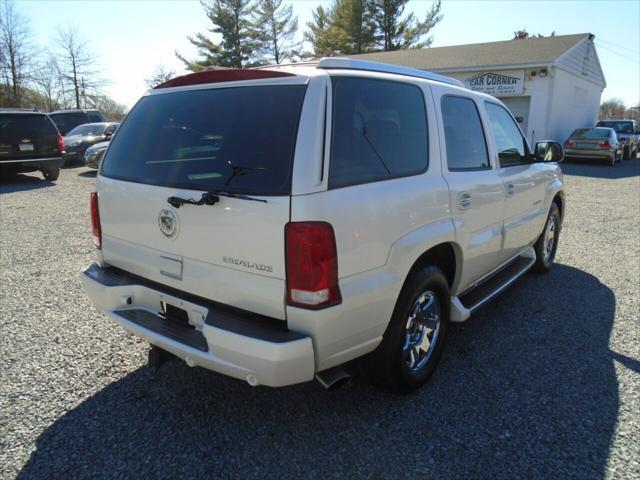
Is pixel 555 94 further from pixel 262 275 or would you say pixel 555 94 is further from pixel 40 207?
pixel 262 275

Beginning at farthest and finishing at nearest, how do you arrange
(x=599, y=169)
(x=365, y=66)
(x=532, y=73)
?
1. (x=532, y=73)
2. (x=599, y=169)
3. (x=365, y=66)

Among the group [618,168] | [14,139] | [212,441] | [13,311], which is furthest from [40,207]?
[618,168]

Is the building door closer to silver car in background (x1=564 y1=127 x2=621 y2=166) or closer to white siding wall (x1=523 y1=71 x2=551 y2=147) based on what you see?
white siding wall (x1=523 y1=71 x2=551 y2=147)

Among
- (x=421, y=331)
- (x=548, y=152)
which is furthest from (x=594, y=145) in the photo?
(x=421, y=331)

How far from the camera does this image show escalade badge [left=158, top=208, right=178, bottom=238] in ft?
8.31

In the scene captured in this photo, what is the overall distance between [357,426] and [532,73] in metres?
20.8

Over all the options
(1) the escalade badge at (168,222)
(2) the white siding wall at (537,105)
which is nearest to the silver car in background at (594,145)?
(2) the white siding wall at (537,105)

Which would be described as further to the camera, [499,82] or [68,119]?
[499,82]

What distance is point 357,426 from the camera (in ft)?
8.88

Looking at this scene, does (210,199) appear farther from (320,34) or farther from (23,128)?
(320,34)

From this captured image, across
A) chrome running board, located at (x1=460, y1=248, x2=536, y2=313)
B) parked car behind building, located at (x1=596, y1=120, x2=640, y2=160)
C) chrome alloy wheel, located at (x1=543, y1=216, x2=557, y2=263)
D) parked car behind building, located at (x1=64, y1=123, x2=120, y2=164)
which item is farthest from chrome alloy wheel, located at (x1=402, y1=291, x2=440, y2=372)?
parked car behind building, located at (x1=596, y1=120, x2=640, y2=160)

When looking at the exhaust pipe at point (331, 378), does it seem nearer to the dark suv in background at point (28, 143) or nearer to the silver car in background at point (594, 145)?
the dark suv in background at point (28, 143)

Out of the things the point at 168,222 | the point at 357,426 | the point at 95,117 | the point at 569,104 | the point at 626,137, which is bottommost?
the point at 357,426

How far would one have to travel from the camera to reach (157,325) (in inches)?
104
